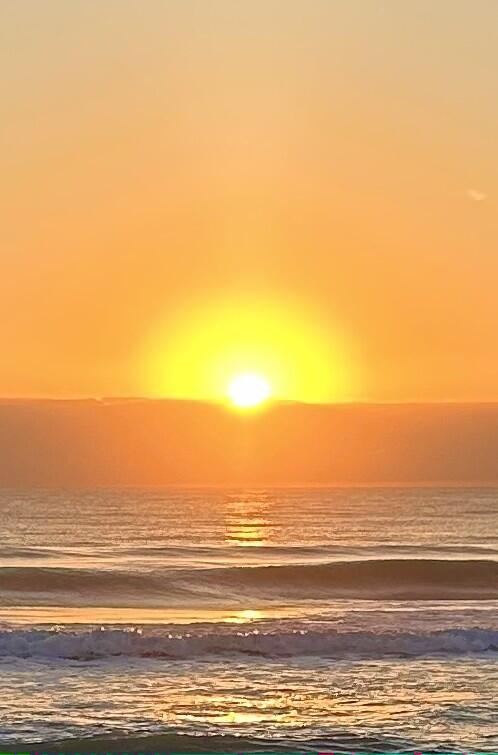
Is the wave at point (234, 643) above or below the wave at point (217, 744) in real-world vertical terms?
above

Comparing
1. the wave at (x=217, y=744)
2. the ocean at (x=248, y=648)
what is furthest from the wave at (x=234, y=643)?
the wave at (x=217, y=744)

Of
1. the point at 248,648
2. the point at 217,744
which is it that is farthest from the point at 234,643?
the point at 217,744

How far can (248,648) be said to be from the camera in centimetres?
2200

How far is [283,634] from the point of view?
22.5 m

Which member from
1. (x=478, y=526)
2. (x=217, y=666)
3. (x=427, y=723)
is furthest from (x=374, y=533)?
(x=427, y=723)

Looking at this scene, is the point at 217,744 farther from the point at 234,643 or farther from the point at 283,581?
the point at 283,581

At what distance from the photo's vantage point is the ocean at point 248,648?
47.4 ft

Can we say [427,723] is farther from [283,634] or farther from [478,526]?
[478,526]

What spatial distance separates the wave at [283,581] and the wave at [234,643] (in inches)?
545

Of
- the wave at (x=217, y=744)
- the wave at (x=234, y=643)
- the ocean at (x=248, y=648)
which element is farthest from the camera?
the wave at (x=234, y=643)

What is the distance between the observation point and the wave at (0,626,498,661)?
21.3 metres

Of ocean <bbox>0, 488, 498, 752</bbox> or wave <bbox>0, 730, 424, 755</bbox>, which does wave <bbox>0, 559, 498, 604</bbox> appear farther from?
wave <bbox>0, 730, 424, 755</bbox>

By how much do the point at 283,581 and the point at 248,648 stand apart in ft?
62.3

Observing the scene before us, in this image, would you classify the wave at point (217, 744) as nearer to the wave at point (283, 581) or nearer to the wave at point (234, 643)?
the wave at point (234, 643)
